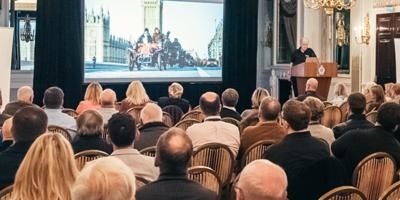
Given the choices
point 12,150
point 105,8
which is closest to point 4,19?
A: point 105,8

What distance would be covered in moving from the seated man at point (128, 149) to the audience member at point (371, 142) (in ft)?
5.09

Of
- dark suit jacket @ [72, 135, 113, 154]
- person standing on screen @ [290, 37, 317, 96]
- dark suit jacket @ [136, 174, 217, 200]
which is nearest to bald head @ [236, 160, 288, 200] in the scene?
dark suit jacket @ [136, 174, 217, 200]

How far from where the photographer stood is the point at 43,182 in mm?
2598

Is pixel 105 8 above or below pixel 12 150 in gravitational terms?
above

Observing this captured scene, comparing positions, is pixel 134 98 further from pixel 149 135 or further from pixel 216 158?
pixel 216 158

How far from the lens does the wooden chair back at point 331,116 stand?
7277mm

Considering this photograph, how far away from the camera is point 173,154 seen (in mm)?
3156

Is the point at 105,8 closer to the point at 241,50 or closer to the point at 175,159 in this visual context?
the point at 241,50

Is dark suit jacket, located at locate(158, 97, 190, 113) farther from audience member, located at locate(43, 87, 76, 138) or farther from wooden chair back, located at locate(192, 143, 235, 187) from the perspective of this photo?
A: wooden chair back, located at locate(192, 143, 235, 187)

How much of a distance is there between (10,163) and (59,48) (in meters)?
9.14

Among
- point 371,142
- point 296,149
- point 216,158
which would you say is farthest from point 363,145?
point 216,158

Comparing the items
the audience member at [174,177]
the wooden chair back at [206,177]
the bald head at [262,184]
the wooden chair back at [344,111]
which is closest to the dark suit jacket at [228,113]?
the wooden chair back at [344,111]

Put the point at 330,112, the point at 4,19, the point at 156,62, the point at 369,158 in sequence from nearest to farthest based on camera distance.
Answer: the point at 369,158 < the point at 330,112 < the point at 4,19 < the point at 156,62

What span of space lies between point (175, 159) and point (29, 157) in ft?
2.54
